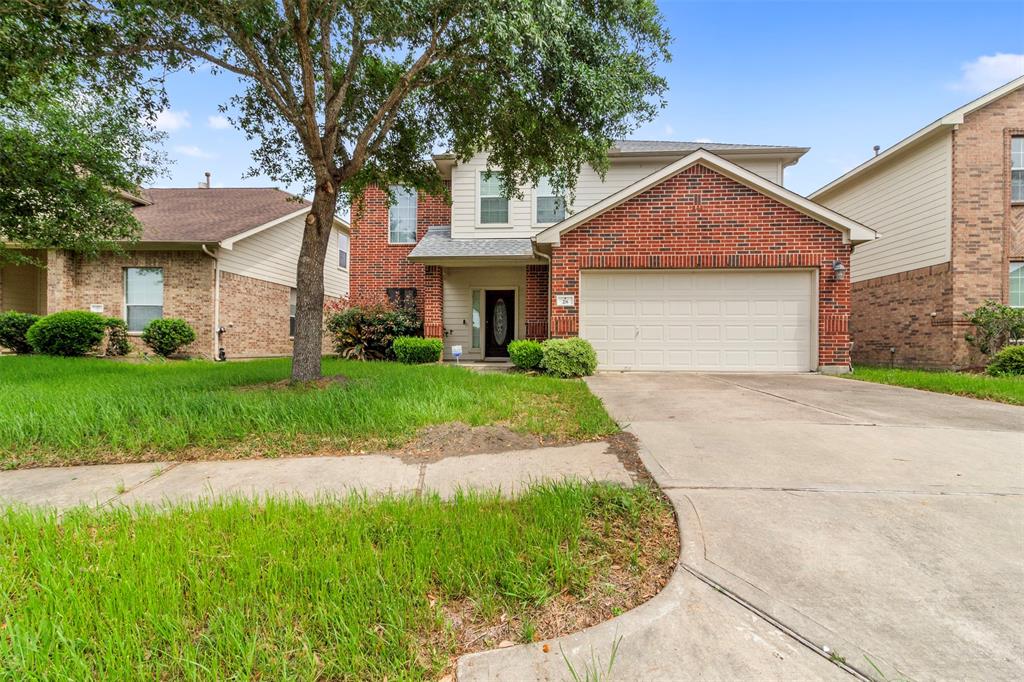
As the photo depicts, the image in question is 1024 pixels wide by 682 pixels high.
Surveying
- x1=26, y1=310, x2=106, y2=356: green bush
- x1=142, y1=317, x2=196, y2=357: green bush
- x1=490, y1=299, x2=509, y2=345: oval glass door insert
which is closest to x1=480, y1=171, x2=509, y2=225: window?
x1=490, y1=299, x2=509, y2=345: oval glass door insert

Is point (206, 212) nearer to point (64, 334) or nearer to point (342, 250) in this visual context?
point (342, 250)

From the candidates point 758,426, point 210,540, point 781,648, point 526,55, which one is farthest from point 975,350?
point 210,540

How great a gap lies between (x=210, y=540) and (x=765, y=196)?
10.8m

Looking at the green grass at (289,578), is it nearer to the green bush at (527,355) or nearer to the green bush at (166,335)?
the green bush at (527,355)

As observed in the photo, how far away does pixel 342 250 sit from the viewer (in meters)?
18.2

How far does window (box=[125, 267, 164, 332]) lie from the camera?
484 inches

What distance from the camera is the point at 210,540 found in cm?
212

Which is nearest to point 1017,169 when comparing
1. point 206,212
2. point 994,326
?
point 994,326

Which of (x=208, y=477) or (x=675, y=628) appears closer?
(x=675, y=628)

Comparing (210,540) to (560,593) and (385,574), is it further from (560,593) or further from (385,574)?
(560,593)

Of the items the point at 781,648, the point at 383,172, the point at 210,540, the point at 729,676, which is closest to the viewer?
the point at 729,676

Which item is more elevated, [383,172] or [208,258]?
[383,172]

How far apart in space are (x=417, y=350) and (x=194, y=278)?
7.10 m

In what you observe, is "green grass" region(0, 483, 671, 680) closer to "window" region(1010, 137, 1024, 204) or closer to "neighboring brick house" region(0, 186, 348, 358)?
"neighboring brick house" region(0, 186, 348, 358)
